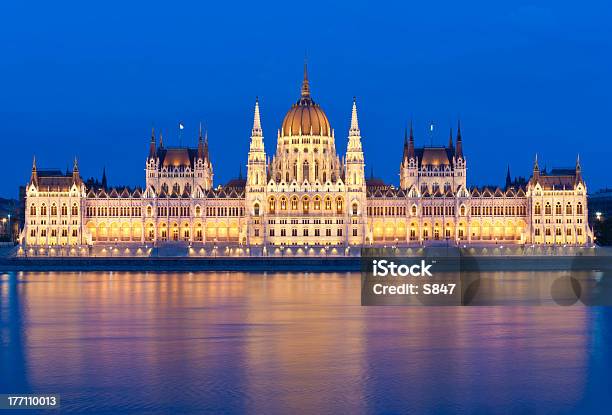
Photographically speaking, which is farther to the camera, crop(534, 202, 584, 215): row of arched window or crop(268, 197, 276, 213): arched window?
crop(534, 202, 584, 215): row of arched window

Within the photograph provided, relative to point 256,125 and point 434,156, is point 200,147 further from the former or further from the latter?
point 434,156

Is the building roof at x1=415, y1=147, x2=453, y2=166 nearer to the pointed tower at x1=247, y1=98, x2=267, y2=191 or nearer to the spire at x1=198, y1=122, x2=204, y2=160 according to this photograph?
the pointed tower at x1=247, y1=98, x2=267, y2=191

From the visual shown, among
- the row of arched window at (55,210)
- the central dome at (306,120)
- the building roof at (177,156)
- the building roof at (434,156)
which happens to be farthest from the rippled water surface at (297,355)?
the building roof at (434,156)

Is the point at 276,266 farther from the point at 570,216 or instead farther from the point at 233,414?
the point at 233,414

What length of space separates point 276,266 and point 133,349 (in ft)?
199

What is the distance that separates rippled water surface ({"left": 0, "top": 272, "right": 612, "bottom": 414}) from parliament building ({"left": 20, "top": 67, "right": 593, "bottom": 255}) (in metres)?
58.8

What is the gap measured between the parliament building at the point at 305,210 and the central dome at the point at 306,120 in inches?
9.7

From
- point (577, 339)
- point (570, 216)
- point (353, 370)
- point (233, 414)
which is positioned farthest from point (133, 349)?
point (570, 216)

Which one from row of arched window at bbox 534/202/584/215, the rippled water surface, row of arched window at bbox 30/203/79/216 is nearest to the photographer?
the rippled water surface

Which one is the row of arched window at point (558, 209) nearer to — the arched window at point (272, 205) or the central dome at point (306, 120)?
the central dome at point (306, 120)

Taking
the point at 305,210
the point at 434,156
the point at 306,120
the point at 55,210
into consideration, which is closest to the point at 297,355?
the point at 305,210

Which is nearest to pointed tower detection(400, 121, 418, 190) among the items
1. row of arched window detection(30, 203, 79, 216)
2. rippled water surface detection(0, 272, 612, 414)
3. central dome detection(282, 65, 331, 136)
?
central dome detection(282, 65, 331, 136)

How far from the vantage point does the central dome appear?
133m

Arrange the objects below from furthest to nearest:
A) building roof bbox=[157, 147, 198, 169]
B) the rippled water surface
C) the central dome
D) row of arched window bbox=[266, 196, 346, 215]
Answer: building roof bbox=[157, 147, 198, 169] < the central dome < row of arched window bbox=[266, 196, 346, 215] < the rippled water surface
